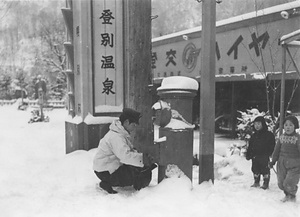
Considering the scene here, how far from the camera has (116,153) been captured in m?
4.02

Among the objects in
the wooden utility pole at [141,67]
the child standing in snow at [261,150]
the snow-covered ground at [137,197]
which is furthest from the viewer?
the wooden utility pole at [141,67]

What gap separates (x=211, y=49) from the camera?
4.17 metres

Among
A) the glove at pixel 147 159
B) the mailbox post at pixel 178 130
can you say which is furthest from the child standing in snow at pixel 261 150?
the glove at pixel 147 159

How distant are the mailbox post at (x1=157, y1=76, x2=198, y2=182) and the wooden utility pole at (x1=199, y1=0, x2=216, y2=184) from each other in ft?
0.58

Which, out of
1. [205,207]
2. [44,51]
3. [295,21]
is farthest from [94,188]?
[44,51]

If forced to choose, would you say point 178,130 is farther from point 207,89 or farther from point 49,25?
point 49,25

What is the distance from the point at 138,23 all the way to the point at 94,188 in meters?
2.90

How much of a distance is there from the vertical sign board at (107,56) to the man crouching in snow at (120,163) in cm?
261

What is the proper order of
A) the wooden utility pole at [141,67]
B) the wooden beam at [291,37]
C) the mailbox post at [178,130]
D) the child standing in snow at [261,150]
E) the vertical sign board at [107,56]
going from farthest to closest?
1. the vertical sign board at [107,56]
2. the wooden utility pole at [141,67]
3. the wooden beam at [291,37]
4. the child standing in snow at [261,150]
5. the mailbox post at [178,130]

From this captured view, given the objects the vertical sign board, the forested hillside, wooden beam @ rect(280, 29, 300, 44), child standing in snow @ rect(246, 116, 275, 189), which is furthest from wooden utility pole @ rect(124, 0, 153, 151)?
wooden beam @ rect(280, 29, 300, 44)

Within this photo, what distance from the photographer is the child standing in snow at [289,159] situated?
3.95m

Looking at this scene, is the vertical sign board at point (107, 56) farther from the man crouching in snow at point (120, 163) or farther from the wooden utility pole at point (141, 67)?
the man crouching in snow at point (120, 163)

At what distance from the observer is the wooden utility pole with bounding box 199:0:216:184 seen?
13.6 feet

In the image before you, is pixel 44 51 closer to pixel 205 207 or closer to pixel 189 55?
pixel 189 55
